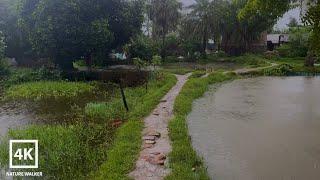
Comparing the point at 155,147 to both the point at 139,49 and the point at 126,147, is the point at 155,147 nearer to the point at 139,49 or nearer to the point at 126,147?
the point at 126,147

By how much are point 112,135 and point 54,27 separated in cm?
1549

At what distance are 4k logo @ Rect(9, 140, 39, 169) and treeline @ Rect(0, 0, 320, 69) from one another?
8776 millimetres

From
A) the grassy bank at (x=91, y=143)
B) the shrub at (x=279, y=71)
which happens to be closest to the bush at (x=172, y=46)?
the shrub at (x=279, y=71)

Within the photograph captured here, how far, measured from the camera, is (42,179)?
9562 mm

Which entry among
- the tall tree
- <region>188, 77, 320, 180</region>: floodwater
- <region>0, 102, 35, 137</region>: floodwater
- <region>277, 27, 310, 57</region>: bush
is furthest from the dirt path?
<region>277, 27, 310, 57</region>: bush

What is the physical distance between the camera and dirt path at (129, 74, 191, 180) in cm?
958

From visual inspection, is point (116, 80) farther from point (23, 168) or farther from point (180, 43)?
point (180, 43)

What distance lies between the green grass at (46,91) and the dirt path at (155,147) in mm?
6962

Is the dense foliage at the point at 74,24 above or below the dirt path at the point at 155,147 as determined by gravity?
above

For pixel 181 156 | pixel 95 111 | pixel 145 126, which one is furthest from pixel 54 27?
pixel 181 156

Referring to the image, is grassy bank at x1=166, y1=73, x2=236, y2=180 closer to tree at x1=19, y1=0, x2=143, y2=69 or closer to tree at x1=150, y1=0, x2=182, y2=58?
tree at x1=19, y1=0, x2=143, y2=69

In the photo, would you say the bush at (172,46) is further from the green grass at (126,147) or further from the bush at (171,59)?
the green grass at (126,147)

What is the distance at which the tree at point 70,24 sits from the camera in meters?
27.2

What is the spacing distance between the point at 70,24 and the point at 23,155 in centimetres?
1792
